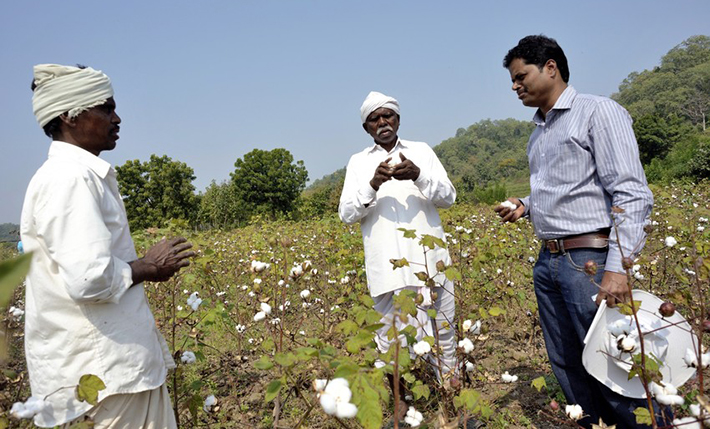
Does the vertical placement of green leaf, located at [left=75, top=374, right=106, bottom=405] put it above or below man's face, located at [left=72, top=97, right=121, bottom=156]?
below

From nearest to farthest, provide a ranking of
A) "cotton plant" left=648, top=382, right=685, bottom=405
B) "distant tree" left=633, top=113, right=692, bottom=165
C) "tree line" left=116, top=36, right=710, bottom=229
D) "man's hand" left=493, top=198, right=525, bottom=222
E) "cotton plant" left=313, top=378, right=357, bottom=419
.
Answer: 1. "cotton plant" left=313, top=378, right=357, bottom=419
2. "cotton plant" left=648, top=382, right=685, bottom=405
3. "man's hand" left=493, top=198, right=525, bottom=222
4. "tree line" left=116, top=36, right=710, bottom=229
5. "distant tree" left=633, top=113, right=692, bottom=165

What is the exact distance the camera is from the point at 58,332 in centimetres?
137

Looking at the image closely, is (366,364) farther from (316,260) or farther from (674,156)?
(674,156)

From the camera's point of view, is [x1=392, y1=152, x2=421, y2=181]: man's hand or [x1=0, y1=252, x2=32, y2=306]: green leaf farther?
[x1=392, y1=152, x2=421, y2=181]: man's hand

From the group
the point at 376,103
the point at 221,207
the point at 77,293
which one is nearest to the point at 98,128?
the point at 77,293

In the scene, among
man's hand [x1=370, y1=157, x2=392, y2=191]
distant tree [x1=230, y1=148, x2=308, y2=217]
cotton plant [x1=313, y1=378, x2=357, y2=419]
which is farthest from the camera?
distant tree [x1=230, y1=148, x2=308, y2=217]

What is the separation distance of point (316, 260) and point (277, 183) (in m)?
39.6

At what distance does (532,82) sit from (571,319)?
1.02 m

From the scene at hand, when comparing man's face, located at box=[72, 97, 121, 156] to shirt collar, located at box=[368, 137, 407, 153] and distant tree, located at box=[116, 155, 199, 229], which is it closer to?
shirt collar, located at box=[368, 137, 407, 153]

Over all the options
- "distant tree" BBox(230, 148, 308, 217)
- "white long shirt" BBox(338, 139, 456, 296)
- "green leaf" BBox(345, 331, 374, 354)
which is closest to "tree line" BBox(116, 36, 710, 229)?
"distant tree" BBox(230, 148, 308, 217)

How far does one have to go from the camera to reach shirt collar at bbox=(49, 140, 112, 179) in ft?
4.67

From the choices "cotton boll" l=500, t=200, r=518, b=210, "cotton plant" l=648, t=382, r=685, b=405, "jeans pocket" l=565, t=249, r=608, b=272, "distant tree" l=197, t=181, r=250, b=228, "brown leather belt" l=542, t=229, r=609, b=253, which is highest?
"cotton boll" l=500, t=200, r=518, b=210

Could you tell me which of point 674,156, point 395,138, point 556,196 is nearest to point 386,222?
point 395,138

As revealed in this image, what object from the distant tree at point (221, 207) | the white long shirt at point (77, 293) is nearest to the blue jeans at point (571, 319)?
the white long shirt at point (77, 293)
